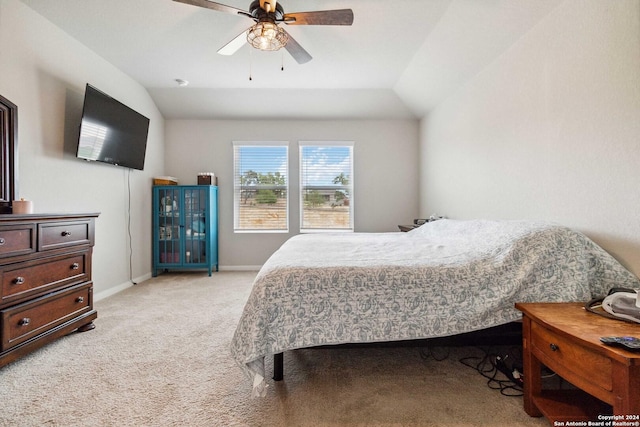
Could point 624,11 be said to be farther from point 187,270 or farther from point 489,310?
point 187,270

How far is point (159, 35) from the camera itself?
2.70 m

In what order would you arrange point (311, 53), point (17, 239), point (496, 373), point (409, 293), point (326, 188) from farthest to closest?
point (326, 188) < point (311, 53) < point (17, 239) < point (496, 373) < point (409, 293)

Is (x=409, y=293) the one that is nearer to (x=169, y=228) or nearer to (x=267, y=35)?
(x=267, y=35)

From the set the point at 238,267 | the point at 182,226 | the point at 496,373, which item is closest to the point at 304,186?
the point at 238,267

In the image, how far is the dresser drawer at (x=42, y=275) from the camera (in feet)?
5.63

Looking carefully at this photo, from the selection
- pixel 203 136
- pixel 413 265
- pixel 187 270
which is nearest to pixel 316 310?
pixel 413 265

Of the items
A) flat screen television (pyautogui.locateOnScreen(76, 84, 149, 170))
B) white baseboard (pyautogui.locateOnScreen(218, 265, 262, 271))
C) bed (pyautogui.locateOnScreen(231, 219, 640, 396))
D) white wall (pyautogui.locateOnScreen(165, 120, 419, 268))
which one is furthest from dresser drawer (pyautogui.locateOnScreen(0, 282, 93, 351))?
white wall (pyautogui.locateOnScreen(165, 120, 419, 268))

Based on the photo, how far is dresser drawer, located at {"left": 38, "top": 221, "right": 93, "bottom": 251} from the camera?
1914mm

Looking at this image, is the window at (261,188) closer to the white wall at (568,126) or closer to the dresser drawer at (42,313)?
the dresser drawer at (42,313)

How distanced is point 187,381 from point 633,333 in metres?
2.08

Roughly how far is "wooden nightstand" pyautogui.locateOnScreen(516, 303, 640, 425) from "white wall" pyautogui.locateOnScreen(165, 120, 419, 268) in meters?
3.19

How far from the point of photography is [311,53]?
9.88 feet

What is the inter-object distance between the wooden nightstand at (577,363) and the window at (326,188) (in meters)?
3.29

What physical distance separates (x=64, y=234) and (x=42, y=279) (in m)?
0.33
